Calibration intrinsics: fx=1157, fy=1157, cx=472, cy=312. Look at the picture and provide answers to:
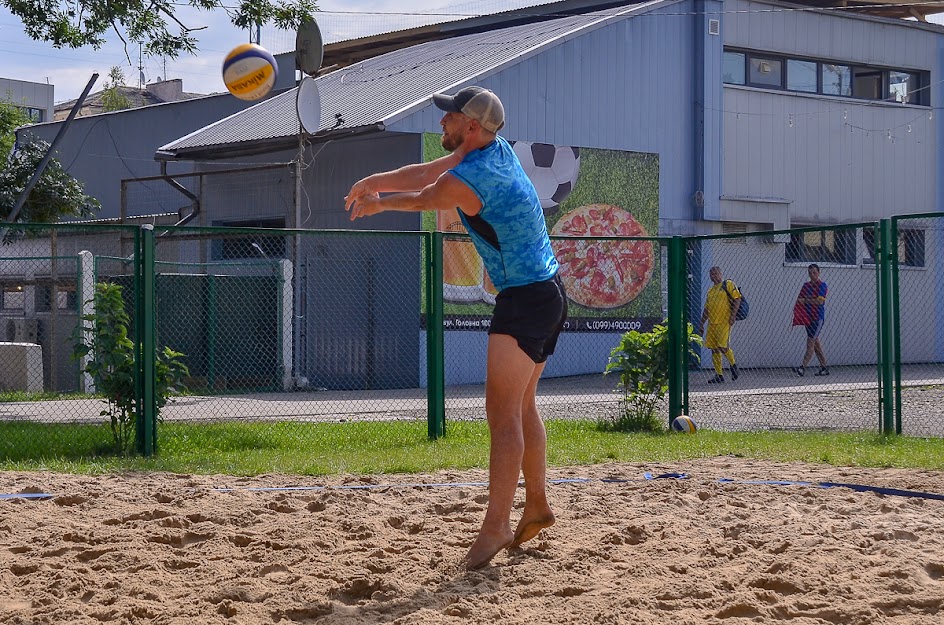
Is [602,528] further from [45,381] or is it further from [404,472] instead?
[45,381]

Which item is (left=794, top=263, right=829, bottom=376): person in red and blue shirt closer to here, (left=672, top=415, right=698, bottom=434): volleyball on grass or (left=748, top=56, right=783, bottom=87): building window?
(left=748, top=56, right=783, bottom=87): building window

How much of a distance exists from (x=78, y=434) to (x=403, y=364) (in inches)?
324

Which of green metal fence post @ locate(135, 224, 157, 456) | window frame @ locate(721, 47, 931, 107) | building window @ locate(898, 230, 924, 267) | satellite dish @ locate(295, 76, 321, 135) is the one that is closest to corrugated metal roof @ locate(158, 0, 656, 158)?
satellite dish @ locate(295, 76, 321, 135)

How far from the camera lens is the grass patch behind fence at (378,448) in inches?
349

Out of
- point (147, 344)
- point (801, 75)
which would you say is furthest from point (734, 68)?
point (147, 344)

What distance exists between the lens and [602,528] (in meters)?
5.86

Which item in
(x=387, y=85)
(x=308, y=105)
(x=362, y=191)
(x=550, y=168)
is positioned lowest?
(x=362, y=191)

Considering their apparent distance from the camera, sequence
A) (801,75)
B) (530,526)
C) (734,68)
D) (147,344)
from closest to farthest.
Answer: (530,526) → (147,344) → (734,68) → (801,75)

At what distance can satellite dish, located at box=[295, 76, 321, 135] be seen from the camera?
1551 cm

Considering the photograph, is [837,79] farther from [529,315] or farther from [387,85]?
[529,315]

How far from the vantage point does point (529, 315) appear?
5.23 metres

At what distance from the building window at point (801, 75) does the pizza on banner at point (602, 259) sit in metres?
5.17

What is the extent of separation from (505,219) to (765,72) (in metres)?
19.9

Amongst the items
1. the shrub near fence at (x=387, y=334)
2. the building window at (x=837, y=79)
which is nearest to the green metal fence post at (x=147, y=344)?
the shrub near fence at (x=387, y=334)
